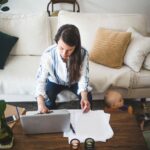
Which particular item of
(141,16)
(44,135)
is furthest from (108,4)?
(44,135)

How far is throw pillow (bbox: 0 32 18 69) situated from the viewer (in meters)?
2.38

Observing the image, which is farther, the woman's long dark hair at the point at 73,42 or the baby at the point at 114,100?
the baby at the point at 114,100

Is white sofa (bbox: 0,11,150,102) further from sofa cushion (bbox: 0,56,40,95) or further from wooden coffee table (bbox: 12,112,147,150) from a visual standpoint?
wooden coffee table (bbox: 12,112,147,150)

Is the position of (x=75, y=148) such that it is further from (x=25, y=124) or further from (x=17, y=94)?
(x=17, y=94)

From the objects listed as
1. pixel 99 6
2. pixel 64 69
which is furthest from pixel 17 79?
pixel 99 6

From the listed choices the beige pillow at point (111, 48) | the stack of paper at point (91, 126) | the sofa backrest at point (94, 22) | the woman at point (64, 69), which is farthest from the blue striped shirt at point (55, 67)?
the sofa backrest at point (94, 22)

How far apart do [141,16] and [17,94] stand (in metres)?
1.45

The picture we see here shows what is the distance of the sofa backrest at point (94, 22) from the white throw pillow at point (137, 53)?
254 millimetres

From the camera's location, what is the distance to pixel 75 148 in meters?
1.30

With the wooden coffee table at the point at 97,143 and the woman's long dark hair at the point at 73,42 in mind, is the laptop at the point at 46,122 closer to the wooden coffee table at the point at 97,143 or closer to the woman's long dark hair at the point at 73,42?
the wooden coffee table at the point at 97,143

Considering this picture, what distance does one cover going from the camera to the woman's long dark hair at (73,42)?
5.32 feet

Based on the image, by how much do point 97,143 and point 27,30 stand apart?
152 centimetres

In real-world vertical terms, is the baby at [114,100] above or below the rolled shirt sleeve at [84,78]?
below

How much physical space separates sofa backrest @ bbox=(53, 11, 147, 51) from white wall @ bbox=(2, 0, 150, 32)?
1408 mm
